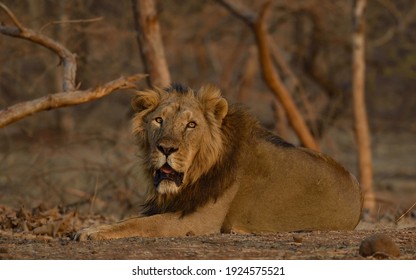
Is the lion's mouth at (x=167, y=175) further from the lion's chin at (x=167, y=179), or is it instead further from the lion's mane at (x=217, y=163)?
the lion's mane at (x=217, y=163)

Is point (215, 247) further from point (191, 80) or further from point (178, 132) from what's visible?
point (191, 80)

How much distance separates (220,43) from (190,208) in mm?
13676

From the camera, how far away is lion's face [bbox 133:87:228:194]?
5.81 m

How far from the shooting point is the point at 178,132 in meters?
5.92

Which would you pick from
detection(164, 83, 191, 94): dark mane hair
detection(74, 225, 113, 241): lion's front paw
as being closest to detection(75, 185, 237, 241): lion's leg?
detection(74, 225, 113, 241): lion's front paw

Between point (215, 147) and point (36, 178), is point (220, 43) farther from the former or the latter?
point (215, 147)

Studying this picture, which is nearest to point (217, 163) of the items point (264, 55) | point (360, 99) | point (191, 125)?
point (191, 125)

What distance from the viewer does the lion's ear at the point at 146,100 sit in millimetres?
6172

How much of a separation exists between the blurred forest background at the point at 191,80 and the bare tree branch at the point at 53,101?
265 cm

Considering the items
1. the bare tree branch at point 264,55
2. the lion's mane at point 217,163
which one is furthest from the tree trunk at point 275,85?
the lion's mane at point 217,163

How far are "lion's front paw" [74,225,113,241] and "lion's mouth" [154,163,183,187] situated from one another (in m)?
0.42

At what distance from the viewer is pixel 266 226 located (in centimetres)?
616

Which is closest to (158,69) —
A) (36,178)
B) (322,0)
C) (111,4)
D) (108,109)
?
(36,178)
